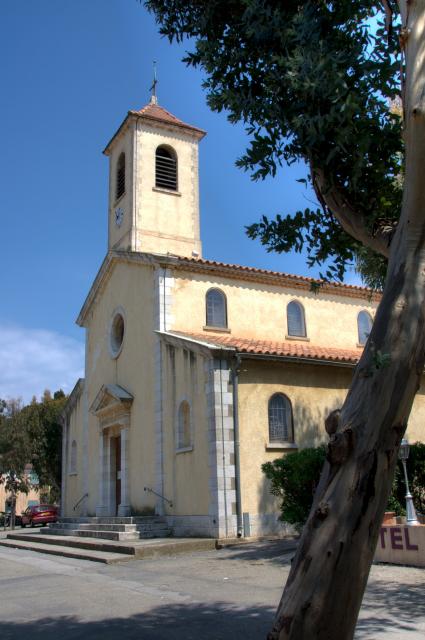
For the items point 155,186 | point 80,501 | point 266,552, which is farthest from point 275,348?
point 80,501

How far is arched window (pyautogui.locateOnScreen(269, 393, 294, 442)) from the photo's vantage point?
17.5 meters

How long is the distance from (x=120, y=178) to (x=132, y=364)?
9233 mm

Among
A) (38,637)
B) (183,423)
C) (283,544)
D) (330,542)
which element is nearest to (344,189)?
(330,542)

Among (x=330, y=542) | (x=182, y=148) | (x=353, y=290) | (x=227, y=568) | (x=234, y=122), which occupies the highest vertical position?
(x=182, y=148)

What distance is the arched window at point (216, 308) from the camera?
69.2 ft

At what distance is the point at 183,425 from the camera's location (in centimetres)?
1816

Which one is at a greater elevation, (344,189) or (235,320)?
(235,320)

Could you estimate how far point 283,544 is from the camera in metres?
14.6

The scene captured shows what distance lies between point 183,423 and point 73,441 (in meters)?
11.3

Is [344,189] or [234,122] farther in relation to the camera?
[234,122]

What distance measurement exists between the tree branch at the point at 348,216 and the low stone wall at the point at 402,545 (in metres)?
6.40

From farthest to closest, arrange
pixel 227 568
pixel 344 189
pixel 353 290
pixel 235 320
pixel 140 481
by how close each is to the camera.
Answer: pixel 353 290 < pixel 235 320 < pixel 140 481 < pixel 227 568 < pixel 344 189

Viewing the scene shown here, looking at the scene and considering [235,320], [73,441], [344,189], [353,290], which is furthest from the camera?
[73,441]

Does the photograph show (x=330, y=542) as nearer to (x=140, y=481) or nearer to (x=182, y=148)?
(x=140, y=481)
